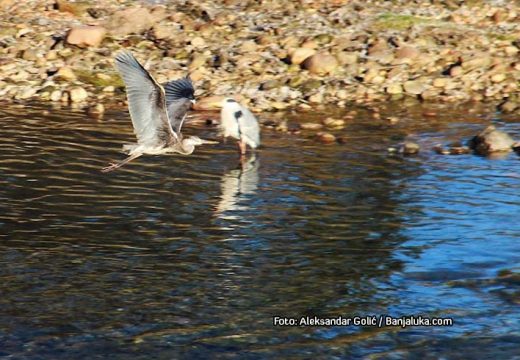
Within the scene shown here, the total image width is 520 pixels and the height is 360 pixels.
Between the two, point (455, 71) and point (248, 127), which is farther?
point (455, 71)

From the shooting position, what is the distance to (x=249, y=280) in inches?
424

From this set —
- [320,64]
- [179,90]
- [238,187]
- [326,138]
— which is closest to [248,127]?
[326,138]

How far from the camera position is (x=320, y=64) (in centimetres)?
1975

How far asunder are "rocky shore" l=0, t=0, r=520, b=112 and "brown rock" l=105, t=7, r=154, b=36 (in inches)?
0.9

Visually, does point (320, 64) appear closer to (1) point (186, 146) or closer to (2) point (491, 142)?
(2) point (491, 142)

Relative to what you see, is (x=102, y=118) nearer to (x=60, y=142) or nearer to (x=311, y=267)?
(x=60, y=142)

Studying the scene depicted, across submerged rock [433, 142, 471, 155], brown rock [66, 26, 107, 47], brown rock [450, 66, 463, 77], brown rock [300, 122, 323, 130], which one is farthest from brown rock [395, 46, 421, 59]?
brown rock [66, 26, 107, 47]

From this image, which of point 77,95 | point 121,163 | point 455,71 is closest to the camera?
point 121,163

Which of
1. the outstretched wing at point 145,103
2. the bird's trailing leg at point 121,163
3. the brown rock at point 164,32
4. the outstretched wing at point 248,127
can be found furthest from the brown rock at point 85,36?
the outstretched wing at point 145,103

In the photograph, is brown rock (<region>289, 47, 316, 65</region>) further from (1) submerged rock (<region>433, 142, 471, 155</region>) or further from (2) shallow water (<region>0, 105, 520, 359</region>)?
(1) submerged rock (<region>433, 142, 471, 155</region>)

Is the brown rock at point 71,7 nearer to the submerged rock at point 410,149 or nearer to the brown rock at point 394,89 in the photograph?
the brown rock at point 394,89

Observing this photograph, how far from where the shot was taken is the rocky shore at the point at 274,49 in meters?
19.3

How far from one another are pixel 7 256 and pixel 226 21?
37.2 feet

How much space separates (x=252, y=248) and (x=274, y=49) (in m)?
9.40
